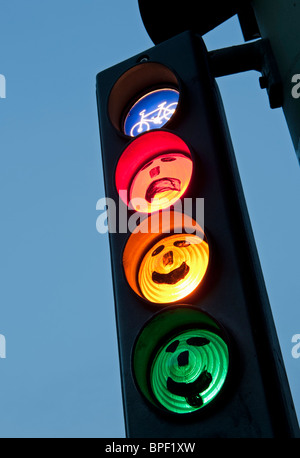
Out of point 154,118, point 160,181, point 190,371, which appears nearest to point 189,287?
point 190,371

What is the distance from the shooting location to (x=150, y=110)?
1746 millimetres

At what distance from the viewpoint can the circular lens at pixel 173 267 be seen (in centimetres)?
126

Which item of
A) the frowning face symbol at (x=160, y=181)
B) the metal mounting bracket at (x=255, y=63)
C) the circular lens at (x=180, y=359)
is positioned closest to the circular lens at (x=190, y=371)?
the circular lens at (x=180, y=359)

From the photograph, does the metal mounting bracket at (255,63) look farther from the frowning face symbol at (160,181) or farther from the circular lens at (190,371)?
the circular lens at (190,371)

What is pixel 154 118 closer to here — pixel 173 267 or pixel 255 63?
pixel 255 63

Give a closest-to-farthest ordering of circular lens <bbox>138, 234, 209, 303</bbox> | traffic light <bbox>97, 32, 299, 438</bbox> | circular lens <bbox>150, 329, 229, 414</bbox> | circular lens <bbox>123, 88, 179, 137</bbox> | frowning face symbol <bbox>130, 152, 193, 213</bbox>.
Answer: traffic light <bbox>97, 32, 299, 438</bbox>
circular lens <bbox>150, 329, 229, 414</bbox>
circular lens <bbox>138, 234, 209, 303</bbox>
frowning face symbol <bbox>130, 152, 193, 213</bbox>
circular lens <bbox>123, 88, 179, 137</bbox>

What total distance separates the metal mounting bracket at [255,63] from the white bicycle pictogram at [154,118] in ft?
0.84

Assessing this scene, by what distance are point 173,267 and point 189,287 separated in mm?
88

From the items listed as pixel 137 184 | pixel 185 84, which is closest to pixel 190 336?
pixel 137 184

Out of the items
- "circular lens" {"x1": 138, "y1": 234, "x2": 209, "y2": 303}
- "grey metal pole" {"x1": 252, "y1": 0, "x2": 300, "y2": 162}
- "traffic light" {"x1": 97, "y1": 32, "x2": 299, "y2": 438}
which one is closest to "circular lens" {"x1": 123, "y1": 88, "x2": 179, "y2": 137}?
"traffic light" {"x1": 97, "y1": 32, "x2": 299, "y2": 438}

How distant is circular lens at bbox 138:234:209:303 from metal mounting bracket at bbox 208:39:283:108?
75cm

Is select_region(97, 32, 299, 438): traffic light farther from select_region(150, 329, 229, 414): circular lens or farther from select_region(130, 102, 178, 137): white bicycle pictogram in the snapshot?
select_region(130, 102, 178, 137): white bicycle pictogram

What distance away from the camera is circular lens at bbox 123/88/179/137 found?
5.56 ft

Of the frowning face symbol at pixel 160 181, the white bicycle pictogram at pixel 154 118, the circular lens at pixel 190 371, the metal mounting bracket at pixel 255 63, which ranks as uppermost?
the metal mounting bracket at pixel 255 63
